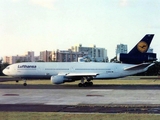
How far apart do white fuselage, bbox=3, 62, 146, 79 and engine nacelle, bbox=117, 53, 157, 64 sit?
842 millimetres

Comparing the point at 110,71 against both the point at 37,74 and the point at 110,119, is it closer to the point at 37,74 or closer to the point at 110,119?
the point at 37,74

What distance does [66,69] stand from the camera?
48.3m

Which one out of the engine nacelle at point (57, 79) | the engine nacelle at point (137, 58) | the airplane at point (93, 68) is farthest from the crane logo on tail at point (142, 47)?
the engine nacelle at point (57, 79)

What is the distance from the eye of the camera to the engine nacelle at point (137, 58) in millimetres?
46656

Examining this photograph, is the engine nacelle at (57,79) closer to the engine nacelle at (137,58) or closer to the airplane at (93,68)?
the airplane at (93,68)

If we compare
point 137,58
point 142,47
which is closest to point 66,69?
point 137,58

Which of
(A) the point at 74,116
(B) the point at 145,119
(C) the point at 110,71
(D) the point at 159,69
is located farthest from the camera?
(D) the point at 159,69

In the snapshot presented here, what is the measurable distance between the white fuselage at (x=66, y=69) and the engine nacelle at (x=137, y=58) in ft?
2.76

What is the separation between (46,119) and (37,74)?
32.9 m

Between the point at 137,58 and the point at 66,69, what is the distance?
1027cm

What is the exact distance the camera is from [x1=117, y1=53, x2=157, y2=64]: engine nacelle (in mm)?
46656

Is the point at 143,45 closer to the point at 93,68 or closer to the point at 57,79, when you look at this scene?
the point at 93,68

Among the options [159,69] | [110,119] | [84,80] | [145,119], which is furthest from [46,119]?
[159,69]

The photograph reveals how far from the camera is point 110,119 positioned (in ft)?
50.6
